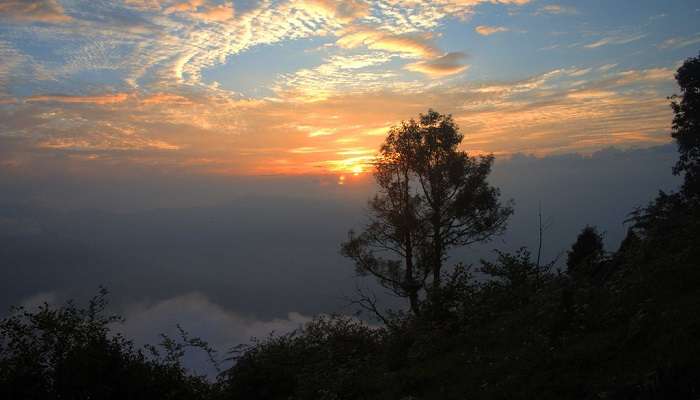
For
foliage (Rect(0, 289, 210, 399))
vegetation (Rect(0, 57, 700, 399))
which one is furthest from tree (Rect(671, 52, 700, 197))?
foliage (Rect(0, 289, 210, 399))

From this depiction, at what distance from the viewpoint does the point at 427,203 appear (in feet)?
77.1

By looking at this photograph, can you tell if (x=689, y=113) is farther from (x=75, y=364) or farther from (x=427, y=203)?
(x=75, y=364)

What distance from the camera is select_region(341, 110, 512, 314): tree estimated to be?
76.8 ft

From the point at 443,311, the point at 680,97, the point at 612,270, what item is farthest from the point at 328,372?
the point at 680,97

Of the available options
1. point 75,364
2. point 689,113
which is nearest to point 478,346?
point 75,364

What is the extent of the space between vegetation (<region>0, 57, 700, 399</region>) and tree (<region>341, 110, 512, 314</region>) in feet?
15.4

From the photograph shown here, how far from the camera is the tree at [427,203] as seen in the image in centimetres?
2342

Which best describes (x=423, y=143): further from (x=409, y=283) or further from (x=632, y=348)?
(x=632, y=348)

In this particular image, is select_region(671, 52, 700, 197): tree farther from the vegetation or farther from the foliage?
the foliage

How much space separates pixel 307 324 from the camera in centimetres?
1980

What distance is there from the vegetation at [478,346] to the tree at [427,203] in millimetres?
4687

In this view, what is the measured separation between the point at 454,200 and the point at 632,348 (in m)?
15.4

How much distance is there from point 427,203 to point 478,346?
11.5 meters

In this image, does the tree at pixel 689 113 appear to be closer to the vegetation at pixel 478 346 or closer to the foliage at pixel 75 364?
the vegetation at pixel 478 346
